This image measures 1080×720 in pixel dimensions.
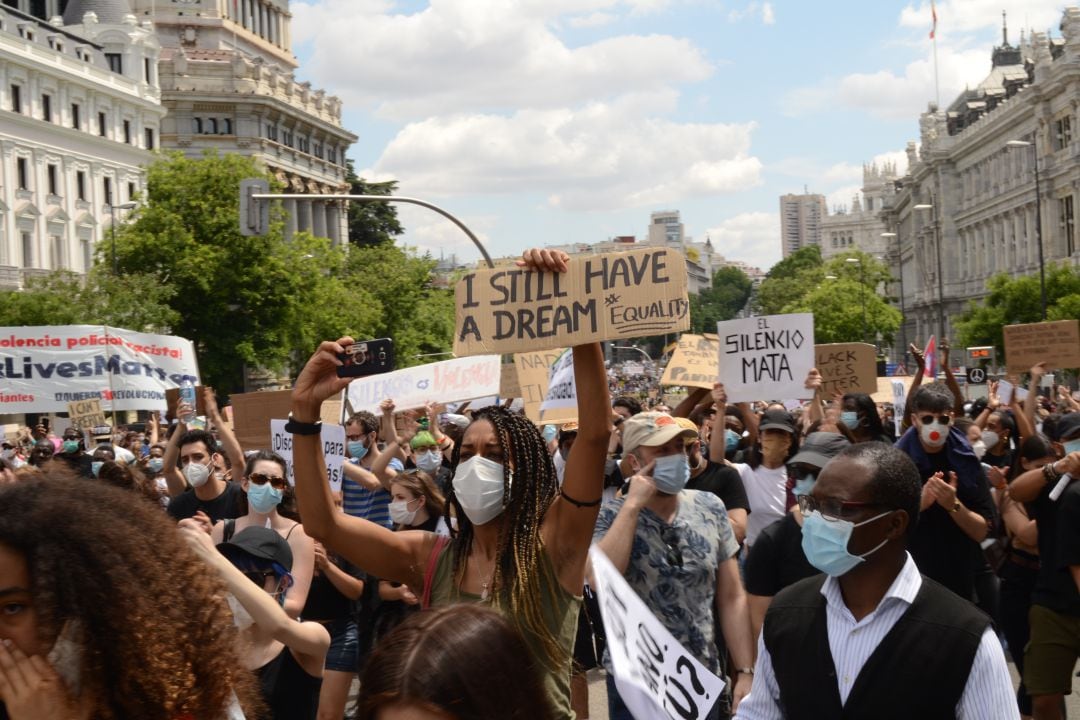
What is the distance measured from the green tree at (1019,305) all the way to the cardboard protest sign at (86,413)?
4302 centimetres

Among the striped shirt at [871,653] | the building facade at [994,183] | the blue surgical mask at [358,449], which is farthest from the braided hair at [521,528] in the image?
the building facade at [994,183]

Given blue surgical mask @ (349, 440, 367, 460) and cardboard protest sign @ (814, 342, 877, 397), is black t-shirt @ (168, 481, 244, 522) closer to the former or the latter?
blue surgical mask @ (349, 440, 367, 460)

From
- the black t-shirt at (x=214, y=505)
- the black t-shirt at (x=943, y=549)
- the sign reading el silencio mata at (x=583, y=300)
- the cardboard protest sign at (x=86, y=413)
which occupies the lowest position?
the black t-shirt at (x=943, y=549)

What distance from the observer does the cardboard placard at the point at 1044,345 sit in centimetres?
1499

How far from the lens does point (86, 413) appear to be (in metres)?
17.4

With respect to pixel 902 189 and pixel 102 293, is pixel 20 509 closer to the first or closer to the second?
pixel 102 293

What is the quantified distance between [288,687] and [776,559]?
1966 mm

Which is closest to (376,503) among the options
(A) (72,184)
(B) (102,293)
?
(B) (102,293)

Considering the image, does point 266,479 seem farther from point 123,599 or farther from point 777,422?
point 123,599

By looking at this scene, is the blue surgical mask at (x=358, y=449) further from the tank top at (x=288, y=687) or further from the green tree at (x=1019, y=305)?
the green tree at (x=1019, y=305)

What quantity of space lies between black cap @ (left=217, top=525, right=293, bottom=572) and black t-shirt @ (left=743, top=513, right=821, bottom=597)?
182 centimetres

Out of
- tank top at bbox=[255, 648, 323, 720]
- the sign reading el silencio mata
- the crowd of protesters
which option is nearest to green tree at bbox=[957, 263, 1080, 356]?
the crowd of protesters

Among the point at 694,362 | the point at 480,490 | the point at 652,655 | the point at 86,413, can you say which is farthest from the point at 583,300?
the point at 86,413

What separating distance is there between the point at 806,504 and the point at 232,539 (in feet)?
7.61
